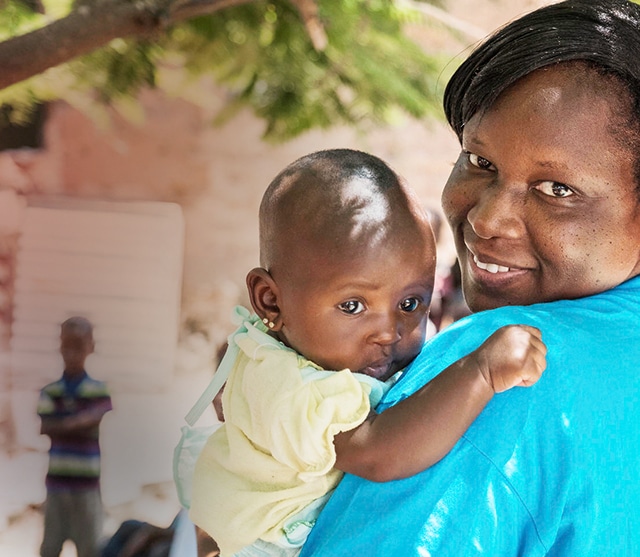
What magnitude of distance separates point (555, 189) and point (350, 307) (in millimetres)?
423

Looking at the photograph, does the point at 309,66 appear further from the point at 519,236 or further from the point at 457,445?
the point at 457,445

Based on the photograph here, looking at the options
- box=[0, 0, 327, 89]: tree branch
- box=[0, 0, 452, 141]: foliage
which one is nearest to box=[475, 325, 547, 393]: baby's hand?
box=[0, 0, 327, 89]: tree branch

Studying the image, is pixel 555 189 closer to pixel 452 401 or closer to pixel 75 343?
pixel 452 401

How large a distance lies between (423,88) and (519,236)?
2.51 m

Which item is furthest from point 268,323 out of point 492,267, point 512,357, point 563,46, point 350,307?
point 563,46

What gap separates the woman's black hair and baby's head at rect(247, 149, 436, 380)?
0.88 feet

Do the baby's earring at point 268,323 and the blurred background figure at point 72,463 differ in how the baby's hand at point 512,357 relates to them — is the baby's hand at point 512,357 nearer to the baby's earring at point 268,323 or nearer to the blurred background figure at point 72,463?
the baby's earring at point 268,323

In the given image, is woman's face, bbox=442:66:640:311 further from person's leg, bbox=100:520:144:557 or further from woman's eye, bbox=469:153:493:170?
person's leg, bbox=100:520:144:557

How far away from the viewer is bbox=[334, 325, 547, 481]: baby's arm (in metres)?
1.40

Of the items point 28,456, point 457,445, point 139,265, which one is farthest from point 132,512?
point 457,445

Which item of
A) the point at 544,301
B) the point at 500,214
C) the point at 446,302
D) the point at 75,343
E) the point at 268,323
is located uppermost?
the point at 500,214

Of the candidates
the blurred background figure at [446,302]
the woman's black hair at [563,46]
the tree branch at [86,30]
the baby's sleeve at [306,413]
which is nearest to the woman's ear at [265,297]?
the baby's sleeve at [306,413]

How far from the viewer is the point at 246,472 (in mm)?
1732

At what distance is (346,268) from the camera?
66.5 inches
